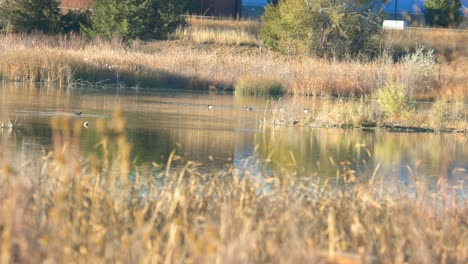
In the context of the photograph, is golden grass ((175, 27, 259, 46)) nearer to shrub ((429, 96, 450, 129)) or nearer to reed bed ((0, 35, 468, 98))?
reed bed ((0, 35, 468, 98))

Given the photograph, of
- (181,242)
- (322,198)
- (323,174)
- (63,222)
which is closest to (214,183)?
(322,198)

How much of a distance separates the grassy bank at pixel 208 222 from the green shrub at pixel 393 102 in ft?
45.3

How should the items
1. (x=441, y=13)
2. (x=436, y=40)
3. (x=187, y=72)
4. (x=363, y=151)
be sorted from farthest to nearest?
(x=441, y=13), (x=436, y=40), (x=187, y=72), (x=363, y=151)

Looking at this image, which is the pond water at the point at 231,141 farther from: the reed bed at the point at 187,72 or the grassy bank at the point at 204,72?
the reed bed at the point at 187,72

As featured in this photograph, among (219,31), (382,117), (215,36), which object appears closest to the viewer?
(382,117)

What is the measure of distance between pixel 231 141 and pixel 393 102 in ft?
21.8

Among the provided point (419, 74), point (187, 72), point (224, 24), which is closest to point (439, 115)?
point (419, 74)

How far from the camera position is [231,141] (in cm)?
1858

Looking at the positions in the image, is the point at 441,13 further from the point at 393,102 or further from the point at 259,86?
the point at 393,102

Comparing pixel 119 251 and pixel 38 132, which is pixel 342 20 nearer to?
pixel 38 132

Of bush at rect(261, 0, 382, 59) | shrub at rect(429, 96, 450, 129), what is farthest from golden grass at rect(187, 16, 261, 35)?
→ shrub at rect(429, 96, 450, 129)

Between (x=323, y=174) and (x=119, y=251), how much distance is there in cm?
785

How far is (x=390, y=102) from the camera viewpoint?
23891 mm

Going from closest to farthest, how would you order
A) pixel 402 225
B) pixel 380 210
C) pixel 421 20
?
pixel 402 225
pixel 380 210
pixel 421 20
